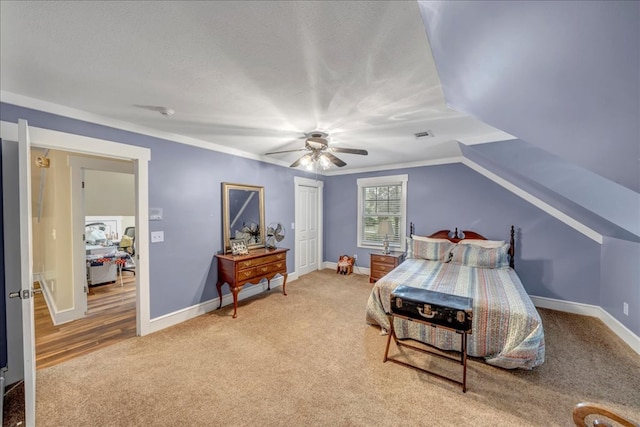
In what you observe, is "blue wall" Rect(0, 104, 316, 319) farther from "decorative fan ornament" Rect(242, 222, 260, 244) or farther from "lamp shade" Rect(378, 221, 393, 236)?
"lamp shade" Rect(378, 221, 393, 236)

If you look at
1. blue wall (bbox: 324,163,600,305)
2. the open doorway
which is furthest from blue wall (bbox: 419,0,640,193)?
the open doorway

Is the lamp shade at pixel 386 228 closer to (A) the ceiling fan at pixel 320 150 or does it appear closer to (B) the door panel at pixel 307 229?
(B) the door panel at pixel 307 229

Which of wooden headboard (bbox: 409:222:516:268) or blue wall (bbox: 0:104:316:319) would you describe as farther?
wooden headboard (bbox: 409:222:516:268)

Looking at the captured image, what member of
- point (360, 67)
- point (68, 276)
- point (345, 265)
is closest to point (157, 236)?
point (68, 276)

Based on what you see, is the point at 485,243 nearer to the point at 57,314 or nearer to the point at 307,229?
the point at 307,229

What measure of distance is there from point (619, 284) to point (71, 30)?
17.3ft

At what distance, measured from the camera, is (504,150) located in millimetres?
3082

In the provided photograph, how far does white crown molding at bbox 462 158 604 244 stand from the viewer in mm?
3344

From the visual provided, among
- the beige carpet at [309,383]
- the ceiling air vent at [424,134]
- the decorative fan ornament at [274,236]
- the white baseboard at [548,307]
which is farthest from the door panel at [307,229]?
the ceiling air vent at [424,134]

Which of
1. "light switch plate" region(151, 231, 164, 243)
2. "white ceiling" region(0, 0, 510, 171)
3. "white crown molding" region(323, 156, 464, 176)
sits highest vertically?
"white ceiling" region(0, 0, 510, 171)

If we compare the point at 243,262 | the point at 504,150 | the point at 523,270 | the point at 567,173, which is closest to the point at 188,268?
the point at 243,262

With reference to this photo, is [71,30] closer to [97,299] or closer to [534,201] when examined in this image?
[97,299]

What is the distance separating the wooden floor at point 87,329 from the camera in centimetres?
255

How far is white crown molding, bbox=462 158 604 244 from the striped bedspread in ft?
3.56
